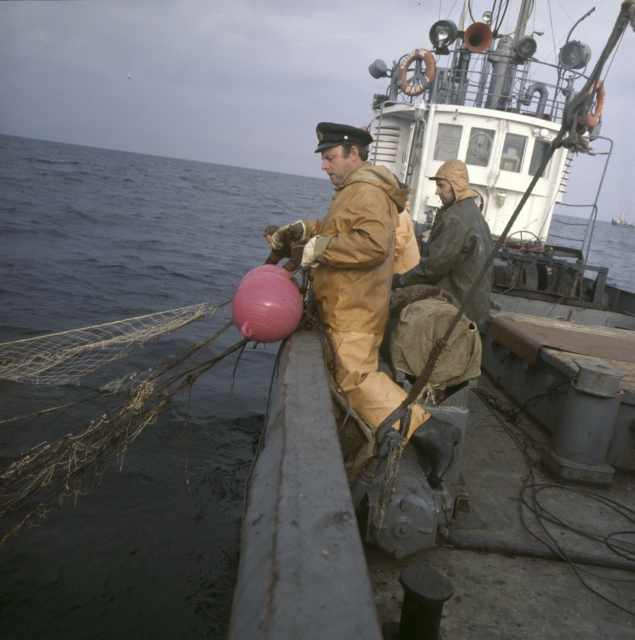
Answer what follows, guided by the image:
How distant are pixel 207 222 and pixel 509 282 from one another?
Answer: 24.7 meters

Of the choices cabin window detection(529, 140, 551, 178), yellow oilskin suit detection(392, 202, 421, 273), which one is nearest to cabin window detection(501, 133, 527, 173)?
cabin window detection(529, 140, 551, 178)

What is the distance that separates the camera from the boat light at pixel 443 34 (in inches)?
549

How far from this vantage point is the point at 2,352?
732 centimetres

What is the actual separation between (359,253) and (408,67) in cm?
1328

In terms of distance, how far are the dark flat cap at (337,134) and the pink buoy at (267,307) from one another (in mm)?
915

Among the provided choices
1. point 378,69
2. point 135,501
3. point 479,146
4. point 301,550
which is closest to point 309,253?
point 301,550

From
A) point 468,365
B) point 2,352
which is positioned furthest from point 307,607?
point 2,352

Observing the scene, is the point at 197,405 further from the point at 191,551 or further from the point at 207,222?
the point at 207,222

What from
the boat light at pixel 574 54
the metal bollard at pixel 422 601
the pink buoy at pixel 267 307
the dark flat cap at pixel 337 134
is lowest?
the metal bollard at pixel 422 601

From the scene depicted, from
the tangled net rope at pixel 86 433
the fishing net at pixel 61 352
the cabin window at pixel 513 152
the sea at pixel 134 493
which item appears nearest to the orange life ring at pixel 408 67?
the cabin window at pixel 513 152

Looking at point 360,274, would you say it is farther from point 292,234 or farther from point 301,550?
point 301,550

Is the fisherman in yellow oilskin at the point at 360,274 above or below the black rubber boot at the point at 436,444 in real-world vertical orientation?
above

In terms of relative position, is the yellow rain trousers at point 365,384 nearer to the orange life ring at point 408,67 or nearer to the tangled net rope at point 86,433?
the tangled net rope at point 86,433

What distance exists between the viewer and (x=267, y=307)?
11.1 ft
